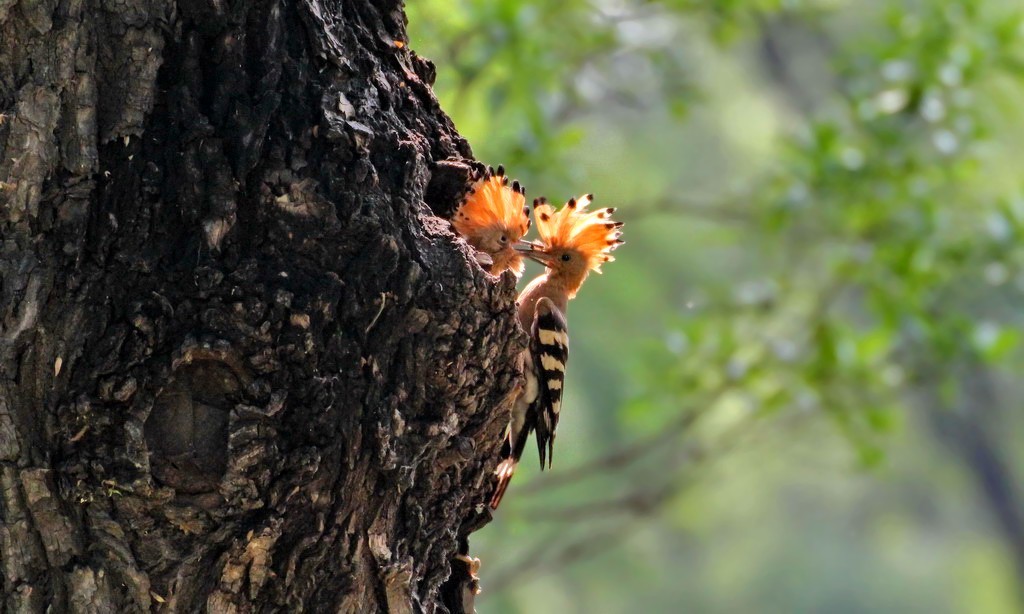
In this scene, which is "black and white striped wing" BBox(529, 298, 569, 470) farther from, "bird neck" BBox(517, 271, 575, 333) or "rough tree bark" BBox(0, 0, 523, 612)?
"rough tree bark" BBox(0, 0, 523, 612)

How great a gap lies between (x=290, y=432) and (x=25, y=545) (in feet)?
1.67

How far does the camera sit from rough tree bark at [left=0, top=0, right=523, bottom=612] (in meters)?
2.25

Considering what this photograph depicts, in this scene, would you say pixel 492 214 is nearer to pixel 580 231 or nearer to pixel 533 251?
pixel 533 251

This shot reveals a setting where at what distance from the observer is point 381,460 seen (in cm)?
241

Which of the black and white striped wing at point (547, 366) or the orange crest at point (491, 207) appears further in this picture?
the black and white striped wing at point (547, 366)

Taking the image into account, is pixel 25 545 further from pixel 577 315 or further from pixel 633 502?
pixel 577 315

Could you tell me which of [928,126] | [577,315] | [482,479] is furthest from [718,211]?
[482,479]

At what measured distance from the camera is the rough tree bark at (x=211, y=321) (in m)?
2.25

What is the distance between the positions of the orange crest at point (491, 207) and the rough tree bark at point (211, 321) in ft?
1.98

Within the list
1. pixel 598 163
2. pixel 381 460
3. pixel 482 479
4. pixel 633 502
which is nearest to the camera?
pixel 381 460

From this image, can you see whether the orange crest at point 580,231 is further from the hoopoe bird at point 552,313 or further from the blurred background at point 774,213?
the blurred background at point 774,213

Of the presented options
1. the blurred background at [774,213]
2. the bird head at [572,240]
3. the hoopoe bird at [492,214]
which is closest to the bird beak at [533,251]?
the bird head at [572,240]

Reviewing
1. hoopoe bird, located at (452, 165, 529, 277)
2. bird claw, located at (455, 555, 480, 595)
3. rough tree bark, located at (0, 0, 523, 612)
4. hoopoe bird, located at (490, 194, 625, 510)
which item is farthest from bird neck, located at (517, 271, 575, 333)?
rough tree bark, located at (0, 0, 523, 612)

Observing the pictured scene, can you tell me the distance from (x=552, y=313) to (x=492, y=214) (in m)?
0.90
